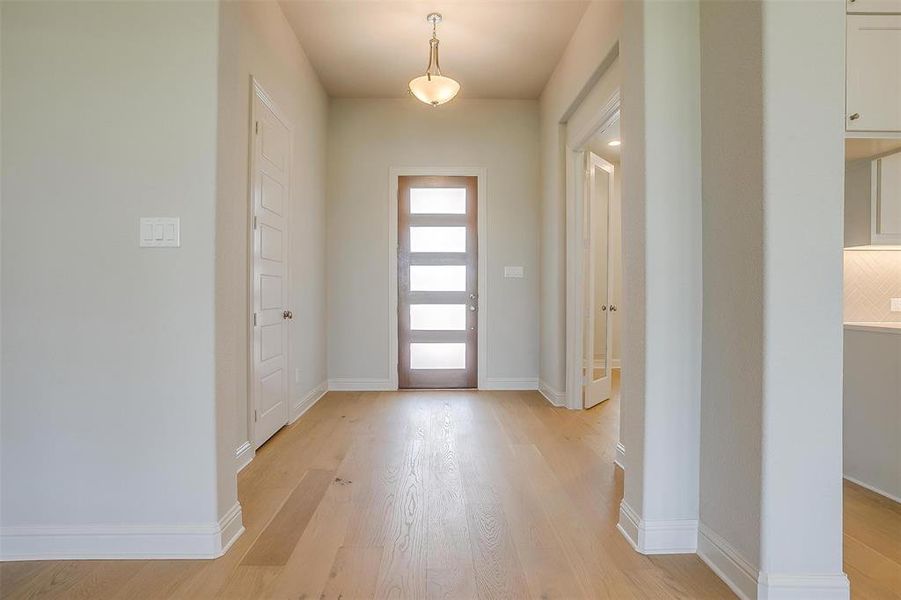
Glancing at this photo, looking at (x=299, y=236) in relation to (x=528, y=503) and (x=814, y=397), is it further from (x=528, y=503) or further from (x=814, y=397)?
(x=814, y=397)

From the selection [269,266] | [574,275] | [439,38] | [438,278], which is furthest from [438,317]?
[439,38]

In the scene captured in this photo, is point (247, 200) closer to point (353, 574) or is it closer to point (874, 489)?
point (353, 574)

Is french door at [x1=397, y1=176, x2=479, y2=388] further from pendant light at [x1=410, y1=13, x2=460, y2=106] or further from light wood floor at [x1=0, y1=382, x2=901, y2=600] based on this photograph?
light wood floor at [x1=0, y1=382, x2=901, y2=600]

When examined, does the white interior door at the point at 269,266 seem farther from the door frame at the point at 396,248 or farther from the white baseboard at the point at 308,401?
the door frame at the point at 396,248

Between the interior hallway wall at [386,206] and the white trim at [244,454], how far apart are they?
2122 mm

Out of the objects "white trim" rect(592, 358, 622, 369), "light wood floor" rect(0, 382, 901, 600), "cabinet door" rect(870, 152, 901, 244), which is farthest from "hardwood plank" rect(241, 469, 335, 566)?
"white trim" rect(592, 358, 622, 369)

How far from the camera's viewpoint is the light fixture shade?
3580 millimetres

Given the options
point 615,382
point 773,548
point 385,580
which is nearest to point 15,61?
point 385,580

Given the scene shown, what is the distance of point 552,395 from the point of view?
453cm

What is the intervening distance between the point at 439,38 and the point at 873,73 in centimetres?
273

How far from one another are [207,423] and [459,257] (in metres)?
3.50

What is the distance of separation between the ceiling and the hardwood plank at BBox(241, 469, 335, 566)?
3045 mm

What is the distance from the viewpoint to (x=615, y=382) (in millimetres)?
5781

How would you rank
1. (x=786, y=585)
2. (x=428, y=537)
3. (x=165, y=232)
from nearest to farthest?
(x=786, y=585)
(x=165, y=232)
(x=428, y=537)
